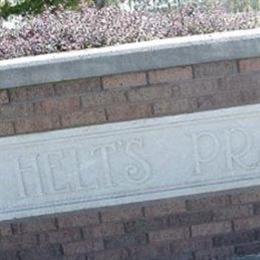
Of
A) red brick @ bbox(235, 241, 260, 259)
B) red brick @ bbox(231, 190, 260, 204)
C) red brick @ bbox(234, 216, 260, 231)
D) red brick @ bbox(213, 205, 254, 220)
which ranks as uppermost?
red brick @ bbox(231, 190, 260, 204)

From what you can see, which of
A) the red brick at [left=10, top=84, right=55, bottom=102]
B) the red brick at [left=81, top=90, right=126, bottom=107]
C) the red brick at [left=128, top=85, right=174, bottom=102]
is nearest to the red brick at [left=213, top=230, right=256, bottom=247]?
the red brick at [left=128, top=85, right=174, bottom=102]

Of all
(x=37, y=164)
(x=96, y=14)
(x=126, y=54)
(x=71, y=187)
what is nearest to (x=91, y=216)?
(x=71, y=187)

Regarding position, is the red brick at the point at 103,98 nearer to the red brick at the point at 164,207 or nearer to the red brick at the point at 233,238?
the red brick at the point at 164,207

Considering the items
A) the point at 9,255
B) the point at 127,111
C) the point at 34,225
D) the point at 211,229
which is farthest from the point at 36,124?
the point at 211,229

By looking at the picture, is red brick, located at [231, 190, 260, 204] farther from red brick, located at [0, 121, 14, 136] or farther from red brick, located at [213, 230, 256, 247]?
red brick, located at [0, 121, 14, 136]

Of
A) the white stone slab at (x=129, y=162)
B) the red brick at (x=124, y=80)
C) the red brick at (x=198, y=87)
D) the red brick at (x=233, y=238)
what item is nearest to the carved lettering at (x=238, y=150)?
the white stone slab at (x=129, y=162)

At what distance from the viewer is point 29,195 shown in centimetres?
322

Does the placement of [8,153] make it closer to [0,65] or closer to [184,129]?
[0,65]

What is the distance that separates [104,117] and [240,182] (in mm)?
915

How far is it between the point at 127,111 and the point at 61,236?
34.3 inches

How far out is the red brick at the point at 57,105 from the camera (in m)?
3.07

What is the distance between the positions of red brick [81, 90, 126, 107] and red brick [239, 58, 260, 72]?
2.27ft

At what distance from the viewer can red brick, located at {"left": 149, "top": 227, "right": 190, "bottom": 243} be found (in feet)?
10.9

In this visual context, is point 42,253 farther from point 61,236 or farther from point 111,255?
point 111,255
